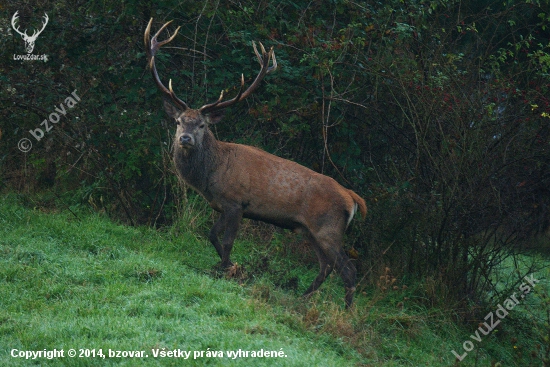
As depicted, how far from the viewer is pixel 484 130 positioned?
931 cm

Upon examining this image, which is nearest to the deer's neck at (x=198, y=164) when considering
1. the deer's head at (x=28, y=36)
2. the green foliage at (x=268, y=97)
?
the green foliage at (x=268, y=97)

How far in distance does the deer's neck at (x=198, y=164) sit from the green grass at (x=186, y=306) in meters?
0.87

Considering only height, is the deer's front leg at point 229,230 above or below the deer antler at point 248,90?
below

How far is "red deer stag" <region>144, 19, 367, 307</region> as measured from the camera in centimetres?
888

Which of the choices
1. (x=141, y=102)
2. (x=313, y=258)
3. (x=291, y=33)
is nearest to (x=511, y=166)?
(x=313, y=258)

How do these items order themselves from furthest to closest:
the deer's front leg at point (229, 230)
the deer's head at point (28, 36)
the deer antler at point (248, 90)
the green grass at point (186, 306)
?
the deer's head at point (28, 36) < the deer antler at point (248, 90) < the deer's front leg at point (229, 230) < the green grass at point (186, 306)

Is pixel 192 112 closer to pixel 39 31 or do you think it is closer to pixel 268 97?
pixel 268 97

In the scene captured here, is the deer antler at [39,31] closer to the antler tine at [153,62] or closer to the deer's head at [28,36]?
the deer's head at [28,36]

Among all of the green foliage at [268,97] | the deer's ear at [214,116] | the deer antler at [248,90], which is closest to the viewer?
the deer antler at [248,90]

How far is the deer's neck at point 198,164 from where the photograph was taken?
902 centimetres

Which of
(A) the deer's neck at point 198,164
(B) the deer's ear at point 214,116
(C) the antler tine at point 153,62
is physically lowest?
(A) the deer's neck at point 198,164

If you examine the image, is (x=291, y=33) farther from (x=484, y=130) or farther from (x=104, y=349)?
(x=104, y=349)

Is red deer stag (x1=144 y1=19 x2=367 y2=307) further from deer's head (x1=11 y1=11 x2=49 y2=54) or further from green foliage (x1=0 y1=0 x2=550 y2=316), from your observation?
deer's head (x1=11 y1=11 x2=49 y2=54)

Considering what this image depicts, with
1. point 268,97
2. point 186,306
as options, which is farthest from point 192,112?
point 186,306
